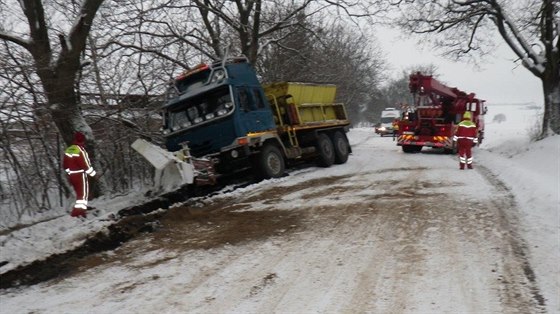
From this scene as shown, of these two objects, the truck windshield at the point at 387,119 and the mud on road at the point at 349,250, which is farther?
the truck windshield at the point at 387,119

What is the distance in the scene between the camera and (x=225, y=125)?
34.5ft

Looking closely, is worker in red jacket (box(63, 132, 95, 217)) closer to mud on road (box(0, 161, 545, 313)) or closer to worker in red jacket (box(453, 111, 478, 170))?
mud on road (box(0, 161, 545, 313))

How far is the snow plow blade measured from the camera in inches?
348

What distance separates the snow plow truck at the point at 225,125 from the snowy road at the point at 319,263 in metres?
1.71

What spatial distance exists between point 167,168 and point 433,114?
12.1m

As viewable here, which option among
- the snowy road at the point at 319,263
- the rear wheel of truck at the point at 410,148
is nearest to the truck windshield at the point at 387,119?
the rear wheel of truck at the point at 410,148

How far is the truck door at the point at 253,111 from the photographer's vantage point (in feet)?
35.0

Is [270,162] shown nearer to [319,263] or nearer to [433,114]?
[319,263]

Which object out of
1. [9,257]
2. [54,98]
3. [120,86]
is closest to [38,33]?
[54,98]

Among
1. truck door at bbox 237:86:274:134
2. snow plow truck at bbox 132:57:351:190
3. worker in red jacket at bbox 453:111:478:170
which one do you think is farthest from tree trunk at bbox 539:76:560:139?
truck door at bbox 237:86:274:134

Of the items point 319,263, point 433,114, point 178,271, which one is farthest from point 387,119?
point 178,271

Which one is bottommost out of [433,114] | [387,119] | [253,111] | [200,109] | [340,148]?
[340,148]

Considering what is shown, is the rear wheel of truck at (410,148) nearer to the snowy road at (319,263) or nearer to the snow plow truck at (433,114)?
the snow plow truck at (433,114)

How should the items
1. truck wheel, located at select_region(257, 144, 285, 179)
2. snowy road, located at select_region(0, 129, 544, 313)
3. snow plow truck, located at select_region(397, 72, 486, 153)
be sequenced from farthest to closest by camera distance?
snow plow truck, located at select_region(397, 72, 486, 153) < truck wheel, located at select_region(257, 144, 285, 179) < snowy road, located at select_region(0, 129, 544, 313)
